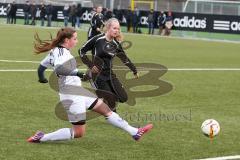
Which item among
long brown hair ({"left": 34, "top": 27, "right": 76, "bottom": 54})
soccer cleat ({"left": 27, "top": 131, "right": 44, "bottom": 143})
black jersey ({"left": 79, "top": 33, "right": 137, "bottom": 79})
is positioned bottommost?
soccer cleat ({"left": 27, "top": 131, "right": 44, "bottom": 143})

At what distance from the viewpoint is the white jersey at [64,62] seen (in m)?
8.45

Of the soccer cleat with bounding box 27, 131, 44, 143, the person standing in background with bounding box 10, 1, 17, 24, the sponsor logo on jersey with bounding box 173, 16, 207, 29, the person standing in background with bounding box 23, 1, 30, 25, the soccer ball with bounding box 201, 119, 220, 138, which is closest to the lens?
the soccer cleat with bounding box 27, 131, 44, 143

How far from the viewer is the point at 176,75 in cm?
1942

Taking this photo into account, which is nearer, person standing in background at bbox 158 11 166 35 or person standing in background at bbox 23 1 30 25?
person standing in background at bbox 158 11 166 35

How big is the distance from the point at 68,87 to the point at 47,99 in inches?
193

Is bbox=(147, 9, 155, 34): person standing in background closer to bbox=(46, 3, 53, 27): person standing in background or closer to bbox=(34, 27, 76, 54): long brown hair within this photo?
bbox=(46, 3, 53, 27): person standing in background

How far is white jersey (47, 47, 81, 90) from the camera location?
27.7ft

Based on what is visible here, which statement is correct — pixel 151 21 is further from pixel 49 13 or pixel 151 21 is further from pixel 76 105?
pixel 76 105

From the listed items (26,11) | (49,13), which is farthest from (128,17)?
(26,11)

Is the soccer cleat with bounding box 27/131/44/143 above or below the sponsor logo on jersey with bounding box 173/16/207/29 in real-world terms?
below

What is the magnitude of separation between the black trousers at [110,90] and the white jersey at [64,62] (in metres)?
1.76

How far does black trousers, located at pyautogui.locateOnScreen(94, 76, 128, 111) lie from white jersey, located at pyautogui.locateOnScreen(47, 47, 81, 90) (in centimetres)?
176

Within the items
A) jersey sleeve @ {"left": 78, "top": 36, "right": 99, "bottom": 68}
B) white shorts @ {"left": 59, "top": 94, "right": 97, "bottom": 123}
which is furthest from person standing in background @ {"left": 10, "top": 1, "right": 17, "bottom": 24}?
white shorts @ {"left": 59, "top": 94, "right": 97, "bottom": 123}

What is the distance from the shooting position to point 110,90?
10609 mm
